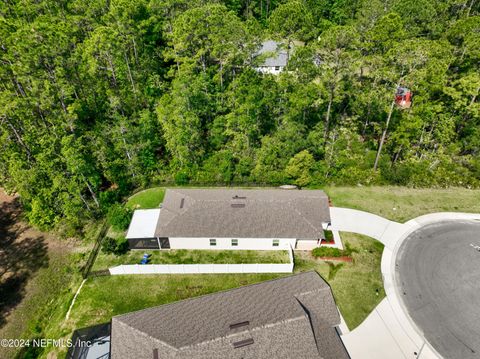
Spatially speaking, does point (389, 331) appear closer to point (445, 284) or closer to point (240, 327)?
point (445, 284)

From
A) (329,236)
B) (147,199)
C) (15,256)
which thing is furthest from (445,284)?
(15,256)

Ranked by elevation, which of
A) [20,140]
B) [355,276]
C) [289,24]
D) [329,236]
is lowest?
[355,276]

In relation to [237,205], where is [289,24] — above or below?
above

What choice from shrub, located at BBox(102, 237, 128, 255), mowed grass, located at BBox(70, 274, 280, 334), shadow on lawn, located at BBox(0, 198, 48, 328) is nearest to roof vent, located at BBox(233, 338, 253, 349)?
mowed grass, located at BBox(70, 274, 280, 334)

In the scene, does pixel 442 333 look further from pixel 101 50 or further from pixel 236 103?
pixel 101 50

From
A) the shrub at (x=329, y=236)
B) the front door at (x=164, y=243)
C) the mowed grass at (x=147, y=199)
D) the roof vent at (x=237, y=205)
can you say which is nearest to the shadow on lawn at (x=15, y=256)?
the mowed grass at (x=147, y=199)

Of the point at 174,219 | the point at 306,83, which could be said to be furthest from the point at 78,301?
the point at 306,83

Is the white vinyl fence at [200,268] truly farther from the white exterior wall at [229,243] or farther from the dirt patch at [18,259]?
the dirt patch at [18,259]
